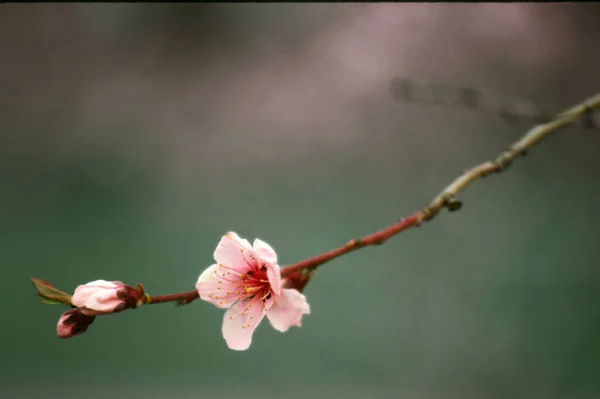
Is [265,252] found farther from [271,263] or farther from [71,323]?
[71,323]

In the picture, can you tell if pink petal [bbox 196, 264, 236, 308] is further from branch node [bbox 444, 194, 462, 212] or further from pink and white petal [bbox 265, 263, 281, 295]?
branch node [bbox 444, 194, 462, 212]

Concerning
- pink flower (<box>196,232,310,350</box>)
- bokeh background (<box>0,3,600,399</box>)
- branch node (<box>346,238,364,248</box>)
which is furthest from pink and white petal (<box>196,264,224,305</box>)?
bokeh background (<box>0,3,600,399</box>)

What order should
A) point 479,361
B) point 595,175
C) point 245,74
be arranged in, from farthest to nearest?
point 245,74 → point 479,361 → point 595,175

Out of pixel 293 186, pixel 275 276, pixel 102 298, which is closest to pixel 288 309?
pixel 275 276

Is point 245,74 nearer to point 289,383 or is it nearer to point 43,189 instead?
point 43,189

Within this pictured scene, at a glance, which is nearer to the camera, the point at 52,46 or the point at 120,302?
the point at 120,302

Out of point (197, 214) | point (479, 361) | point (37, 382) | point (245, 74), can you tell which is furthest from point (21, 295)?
point (479, 361)
